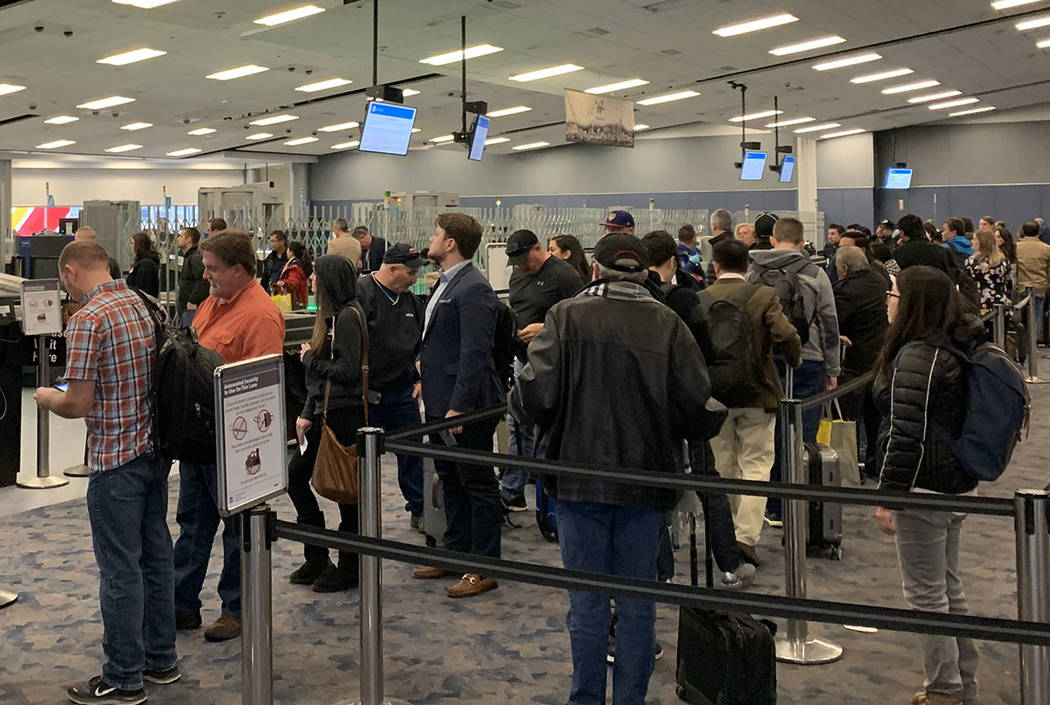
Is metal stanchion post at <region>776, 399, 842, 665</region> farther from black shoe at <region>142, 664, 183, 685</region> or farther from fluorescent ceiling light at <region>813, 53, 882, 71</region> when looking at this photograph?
fluorescent ceiling light at <region>813, 53, 882, 71</region>

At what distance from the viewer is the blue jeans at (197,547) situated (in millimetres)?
3989

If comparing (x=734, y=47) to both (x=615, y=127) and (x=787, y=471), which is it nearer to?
(x=615, y=127)

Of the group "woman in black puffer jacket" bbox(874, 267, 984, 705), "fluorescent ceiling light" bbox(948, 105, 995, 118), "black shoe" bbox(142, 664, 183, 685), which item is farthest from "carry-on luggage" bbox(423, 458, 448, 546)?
"fluorescent ceiling light" bbox(948, 105, 995, 118)

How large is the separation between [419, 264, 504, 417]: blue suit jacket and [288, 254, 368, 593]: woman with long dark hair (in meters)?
0.29

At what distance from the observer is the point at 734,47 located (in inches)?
590

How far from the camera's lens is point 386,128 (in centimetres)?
1223

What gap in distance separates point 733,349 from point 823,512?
3.22ft

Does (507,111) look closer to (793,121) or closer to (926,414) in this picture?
(793,121)

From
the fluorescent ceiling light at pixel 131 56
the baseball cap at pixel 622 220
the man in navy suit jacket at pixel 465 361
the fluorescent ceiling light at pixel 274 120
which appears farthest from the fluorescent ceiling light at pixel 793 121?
the man in navy suit jacket at pixel 465 361

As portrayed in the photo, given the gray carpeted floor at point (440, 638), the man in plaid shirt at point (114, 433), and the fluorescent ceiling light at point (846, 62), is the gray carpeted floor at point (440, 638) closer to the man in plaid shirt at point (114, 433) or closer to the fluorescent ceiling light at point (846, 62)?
the man in plaid shirt at point (114, 433)

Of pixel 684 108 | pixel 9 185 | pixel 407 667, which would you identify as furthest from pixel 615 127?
pixel 9 185

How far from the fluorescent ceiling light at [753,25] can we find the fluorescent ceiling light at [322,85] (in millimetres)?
6743

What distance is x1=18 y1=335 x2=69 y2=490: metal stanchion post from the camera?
258 inches

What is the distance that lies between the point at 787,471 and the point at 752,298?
1.20 metres
